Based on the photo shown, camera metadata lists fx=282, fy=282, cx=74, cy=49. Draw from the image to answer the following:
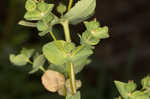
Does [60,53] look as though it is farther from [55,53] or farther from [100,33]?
[100,33]

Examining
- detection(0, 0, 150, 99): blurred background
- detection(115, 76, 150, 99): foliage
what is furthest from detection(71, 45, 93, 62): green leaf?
detection(0, 0, 150, 99): blurred background

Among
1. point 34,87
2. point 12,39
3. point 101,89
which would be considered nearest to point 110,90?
point 101,89

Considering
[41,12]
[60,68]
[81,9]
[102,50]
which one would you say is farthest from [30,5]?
[102,50]

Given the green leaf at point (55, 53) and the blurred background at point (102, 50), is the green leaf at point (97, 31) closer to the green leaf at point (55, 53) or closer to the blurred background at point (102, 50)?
the green leaf at point (55, 53)

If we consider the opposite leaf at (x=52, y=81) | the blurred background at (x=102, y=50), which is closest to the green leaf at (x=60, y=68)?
the opposite leaf at (x=52, y=81)

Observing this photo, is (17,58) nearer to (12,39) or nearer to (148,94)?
(148,94)

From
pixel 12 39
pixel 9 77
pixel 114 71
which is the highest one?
pixel 12 39
